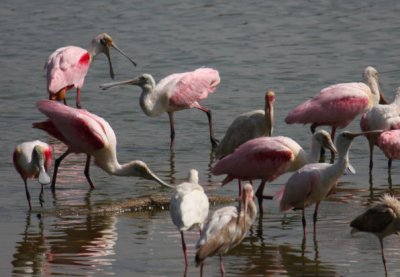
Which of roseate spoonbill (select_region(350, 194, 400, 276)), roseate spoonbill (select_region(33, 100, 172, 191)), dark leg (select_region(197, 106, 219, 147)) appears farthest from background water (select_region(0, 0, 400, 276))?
roseate spoonbill (select_region(33, 100, 172, 191))

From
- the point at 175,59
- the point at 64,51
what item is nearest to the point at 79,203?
the point at 64,51

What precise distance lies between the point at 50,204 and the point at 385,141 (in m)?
3.53

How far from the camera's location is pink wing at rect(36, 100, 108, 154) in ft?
41.3

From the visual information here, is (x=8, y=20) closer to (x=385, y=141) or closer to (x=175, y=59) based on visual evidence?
(x=175, y=59)

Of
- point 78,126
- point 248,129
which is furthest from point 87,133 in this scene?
point 248,129

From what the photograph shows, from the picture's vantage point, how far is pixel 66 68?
55.2ft

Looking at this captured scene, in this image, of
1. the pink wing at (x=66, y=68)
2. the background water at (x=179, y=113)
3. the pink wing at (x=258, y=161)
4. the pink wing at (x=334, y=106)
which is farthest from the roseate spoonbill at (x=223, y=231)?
the pink wing at (x=66, y=68)

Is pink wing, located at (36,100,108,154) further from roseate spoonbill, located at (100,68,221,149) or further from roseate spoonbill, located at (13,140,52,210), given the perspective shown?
roseate spoonbill, located at (100,68,221,149)

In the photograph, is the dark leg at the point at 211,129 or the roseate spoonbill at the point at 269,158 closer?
the roseate spoonbill at the point at 269,158

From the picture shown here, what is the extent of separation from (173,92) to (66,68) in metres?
1.71

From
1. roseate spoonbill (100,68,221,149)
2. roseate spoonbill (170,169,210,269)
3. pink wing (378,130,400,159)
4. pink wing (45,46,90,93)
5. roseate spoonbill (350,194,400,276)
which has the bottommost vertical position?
roseate spoonbill (350,194,400,276)

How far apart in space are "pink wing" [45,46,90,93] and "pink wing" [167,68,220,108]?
→ 4.75 feet

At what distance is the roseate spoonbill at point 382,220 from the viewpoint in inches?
380

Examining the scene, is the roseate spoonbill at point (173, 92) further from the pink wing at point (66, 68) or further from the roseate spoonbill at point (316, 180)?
the roseate spoonbill at point (316, 180)
